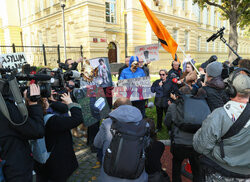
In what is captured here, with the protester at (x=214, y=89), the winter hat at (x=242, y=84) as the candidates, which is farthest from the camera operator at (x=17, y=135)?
the protester at (x=214, y=89)

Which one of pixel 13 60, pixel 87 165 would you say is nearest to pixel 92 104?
pixel 87 165

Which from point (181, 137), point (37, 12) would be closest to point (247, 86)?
point (181, 137)

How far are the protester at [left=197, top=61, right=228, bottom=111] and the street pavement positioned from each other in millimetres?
1407

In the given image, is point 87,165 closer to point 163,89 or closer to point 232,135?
point 163,89

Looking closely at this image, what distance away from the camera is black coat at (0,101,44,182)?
5.15 feet

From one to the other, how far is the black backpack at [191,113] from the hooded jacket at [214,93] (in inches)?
10.6

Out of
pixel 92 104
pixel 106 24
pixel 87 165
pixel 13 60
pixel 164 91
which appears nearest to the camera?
pixel 87 165

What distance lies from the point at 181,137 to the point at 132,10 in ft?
57.6

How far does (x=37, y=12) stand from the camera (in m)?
21.9

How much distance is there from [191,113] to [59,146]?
163 centimetres

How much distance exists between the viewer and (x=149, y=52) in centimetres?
656

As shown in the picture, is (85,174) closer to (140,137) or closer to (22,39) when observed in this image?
(140,137)

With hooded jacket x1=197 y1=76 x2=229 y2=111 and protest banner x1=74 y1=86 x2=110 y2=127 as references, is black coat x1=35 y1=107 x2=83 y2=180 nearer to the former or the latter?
protest banner x1=74 y1=86 x2=110 y2=127

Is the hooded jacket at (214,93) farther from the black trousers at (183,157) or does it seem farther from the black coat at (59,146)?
the black coat at (59,146)
